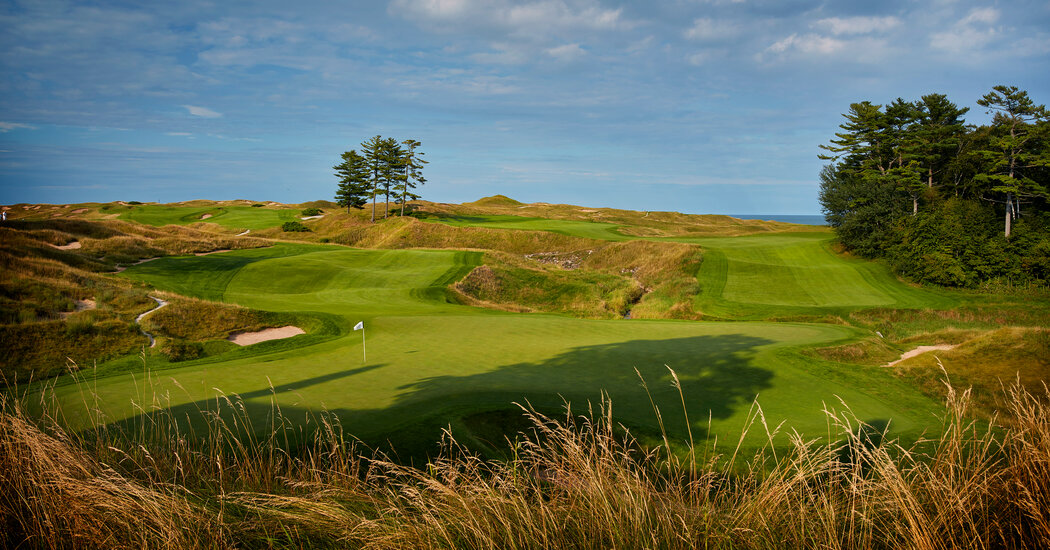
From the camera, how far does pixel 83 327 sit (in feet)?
39.6

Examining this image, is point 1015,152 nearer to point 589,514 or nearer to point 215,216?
point 589,514

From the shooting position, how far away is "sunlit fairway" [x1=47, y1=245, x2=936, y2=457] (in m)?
7.92

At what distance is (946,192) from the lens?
40.0 metres

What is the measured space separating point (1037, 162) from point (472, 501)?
139 feet

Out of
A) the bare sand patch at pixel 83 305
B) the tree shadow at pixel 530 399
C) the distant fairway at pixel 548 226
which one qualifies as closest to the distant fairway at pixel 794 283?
the distant fairway at pixel 548 226

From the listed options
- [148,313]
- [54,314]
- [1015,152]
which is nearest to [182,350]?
[148,313]

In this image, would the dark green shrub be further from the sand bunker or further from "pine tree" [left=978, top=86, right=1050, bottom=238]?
"pine tree" [left=978, top=86, right=1050, bottom=238]

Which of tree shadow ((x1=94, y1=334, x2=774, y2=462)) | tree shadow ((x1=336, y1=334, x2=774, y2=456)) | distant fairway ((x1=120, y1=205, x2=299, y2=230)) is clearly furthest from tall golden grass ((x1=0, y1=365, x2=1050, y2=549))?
distant fairway ((x1=120, y1=205, x2=299, y2=230))

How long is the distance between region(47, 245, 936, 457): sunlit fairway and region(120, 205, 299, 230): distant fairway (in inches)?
1859

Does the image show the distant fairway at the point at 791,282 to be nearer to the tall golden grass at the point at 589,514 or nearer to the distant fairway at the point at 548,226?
the distant fairway at the point at 548,226

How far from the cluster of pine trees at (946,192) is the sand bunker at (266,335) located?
3451cm

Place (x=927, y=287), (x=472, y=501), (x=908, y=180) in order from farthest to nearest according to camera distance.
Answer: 1. (x=908, y=180)
2. (x=927, y=287)
3. (x=472, y=501)

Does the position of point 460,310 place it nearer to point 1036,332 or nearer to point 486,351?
point 486,351

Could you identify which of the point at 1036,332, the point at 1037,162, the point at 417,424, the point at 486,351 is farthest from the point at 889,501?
the point at 1037,162
